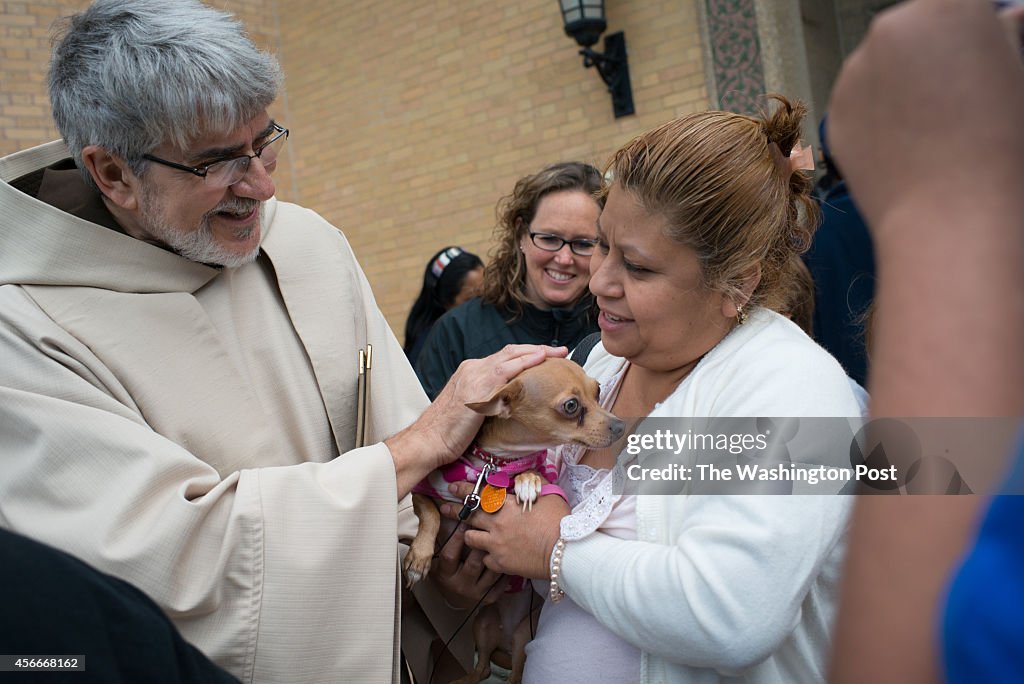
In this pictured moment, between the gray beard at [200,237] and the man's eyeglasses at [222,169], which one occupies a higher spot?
the man's eyeglasses at [222,169]

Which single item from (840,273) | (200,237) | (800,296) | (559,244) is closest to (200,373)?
(200,237)

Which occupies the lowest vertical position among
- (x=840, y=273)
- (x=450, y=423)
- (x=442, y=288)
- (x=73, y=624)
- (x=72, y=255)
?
(x=442, y=288)

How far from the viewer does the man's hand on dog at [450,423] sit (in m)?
2.30

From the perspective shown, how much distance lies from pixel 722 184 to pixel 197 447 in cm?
146

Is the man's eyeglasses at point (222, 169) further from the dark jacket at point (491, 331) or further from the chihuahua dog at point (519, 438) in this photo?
the dark jacket at point (491, 331)

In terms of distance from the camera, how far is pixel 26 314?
2223mm

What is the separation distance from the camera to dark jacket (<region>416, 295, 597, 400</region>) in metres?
4.25

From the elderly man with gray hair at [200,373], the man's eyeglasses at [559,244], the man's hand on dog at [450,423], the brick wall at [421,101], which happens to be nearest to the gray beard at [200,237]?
the elderly man with gray hair at [200,373]

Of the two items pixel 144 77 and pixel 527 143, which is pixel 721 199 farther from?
pixel 527 143

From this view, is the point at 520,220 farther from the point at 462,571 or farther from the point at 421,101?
the point at 421,101

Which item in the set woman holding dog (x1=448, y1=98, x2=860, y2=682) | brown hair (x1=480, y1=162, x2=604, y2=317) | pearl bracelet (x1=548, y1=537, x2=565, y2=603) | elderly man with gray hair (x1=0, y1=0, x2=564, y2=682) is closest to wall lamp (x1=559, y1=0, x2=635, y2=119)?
brown hair (x1=480, y1=162, x2=604, y2=317)

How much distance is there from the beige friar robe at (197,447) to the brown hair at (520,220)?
177cm

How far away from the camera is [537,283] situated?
4.26 metres

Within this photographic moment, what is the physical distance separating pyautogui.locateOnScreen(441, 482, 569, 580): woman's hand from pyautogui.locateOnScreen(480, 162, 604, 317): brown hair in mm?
2104
